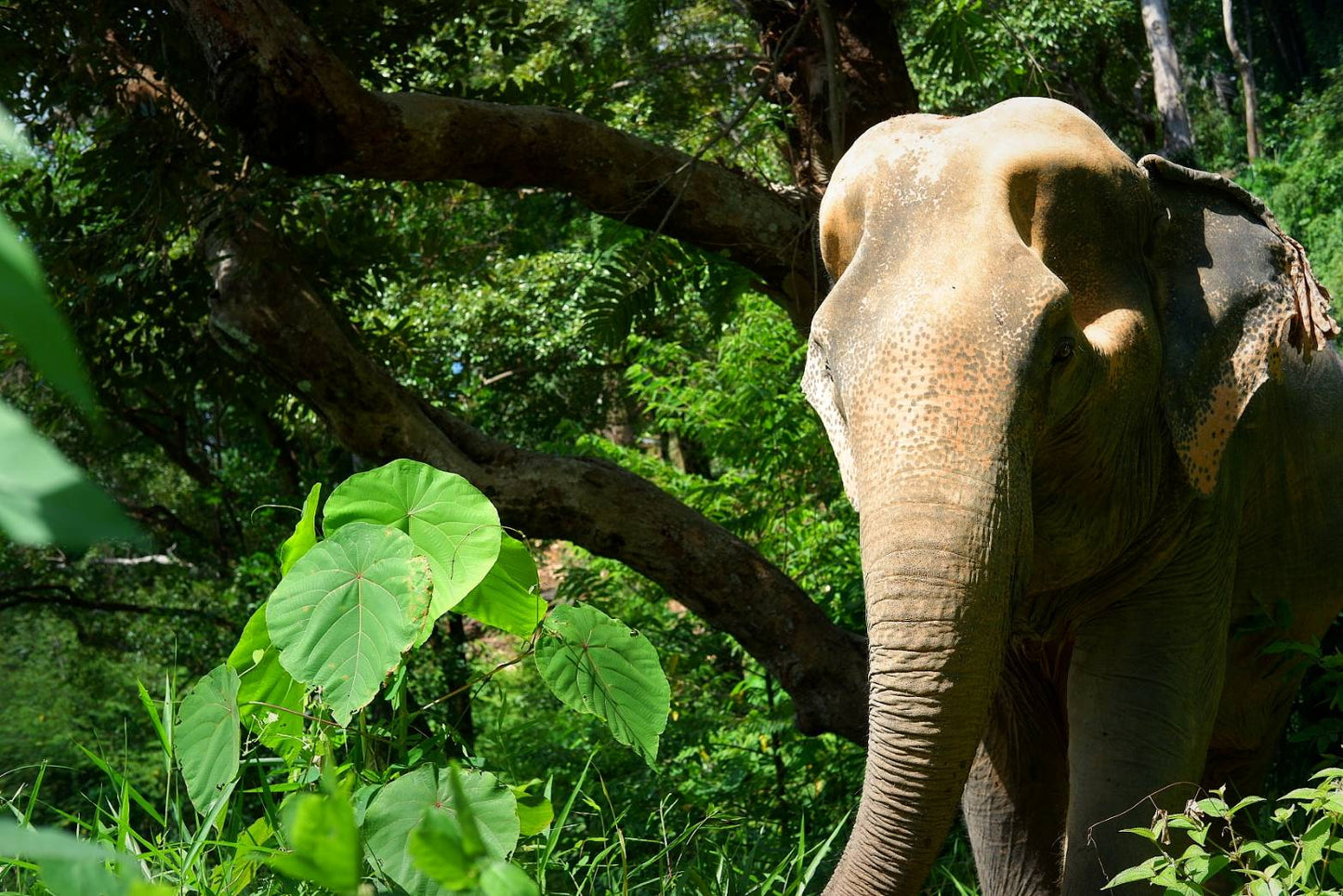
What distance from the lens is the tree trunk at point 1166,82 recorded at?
891 inches

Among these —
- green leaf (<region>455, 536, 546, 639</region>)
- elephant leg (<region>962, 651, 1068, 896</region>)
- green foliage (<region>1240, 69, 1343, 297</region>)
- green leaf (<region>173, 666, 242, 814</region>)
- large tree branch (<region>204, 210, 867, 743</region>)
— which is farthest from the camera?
green foliage (<region>1240, 69, 1343, 297</region>)

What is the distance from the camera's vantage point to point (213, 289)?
5.20 m

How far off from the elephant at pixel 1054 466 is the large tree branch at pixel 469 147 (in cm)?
158

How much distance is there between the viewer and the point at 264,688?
2.58m

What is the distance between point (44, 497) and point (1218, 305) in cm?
313

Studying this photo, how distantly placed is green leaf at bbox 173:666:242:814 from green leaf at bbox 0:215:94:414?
201 centimetres

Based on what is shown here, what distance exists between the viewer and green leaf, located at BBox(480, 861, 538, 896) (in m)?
1.02

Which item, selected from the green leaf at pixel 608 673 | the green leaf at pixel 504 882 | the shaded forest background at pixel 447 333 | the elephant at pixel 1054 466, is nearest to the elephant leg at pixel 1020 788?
the elephant at pixel 1054 466

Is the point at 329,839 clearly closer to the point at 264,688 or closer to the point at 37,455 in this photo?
the point at 37,455

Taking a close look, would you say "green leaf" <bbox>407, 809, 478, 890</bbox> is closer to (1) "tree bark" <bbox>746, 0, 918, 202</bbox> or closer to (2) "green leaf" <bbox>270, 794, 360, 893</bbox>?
(2) "green leaf" <bbox>270, 794, 360, 893</bbox>

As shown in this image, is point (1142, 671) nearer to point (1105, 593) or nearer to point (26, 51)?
point (1105, 593)

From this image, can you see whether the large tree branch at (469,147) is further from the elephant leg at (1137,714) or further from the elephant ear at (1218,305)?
the elephant leg at (1137,714)

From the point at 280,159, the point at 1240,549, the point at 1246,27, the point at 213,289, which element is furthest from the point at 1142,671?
the point at 1246,27

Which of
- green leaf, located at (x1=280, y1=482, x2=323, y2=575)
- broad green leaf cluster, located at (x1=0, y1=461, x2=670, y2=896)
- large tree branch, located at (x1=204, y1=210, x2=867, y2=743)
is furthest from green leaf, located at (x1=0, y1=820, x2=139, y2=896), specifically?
large tree branch, located at (x1=204, y1=210, x2=867, y2=743)
